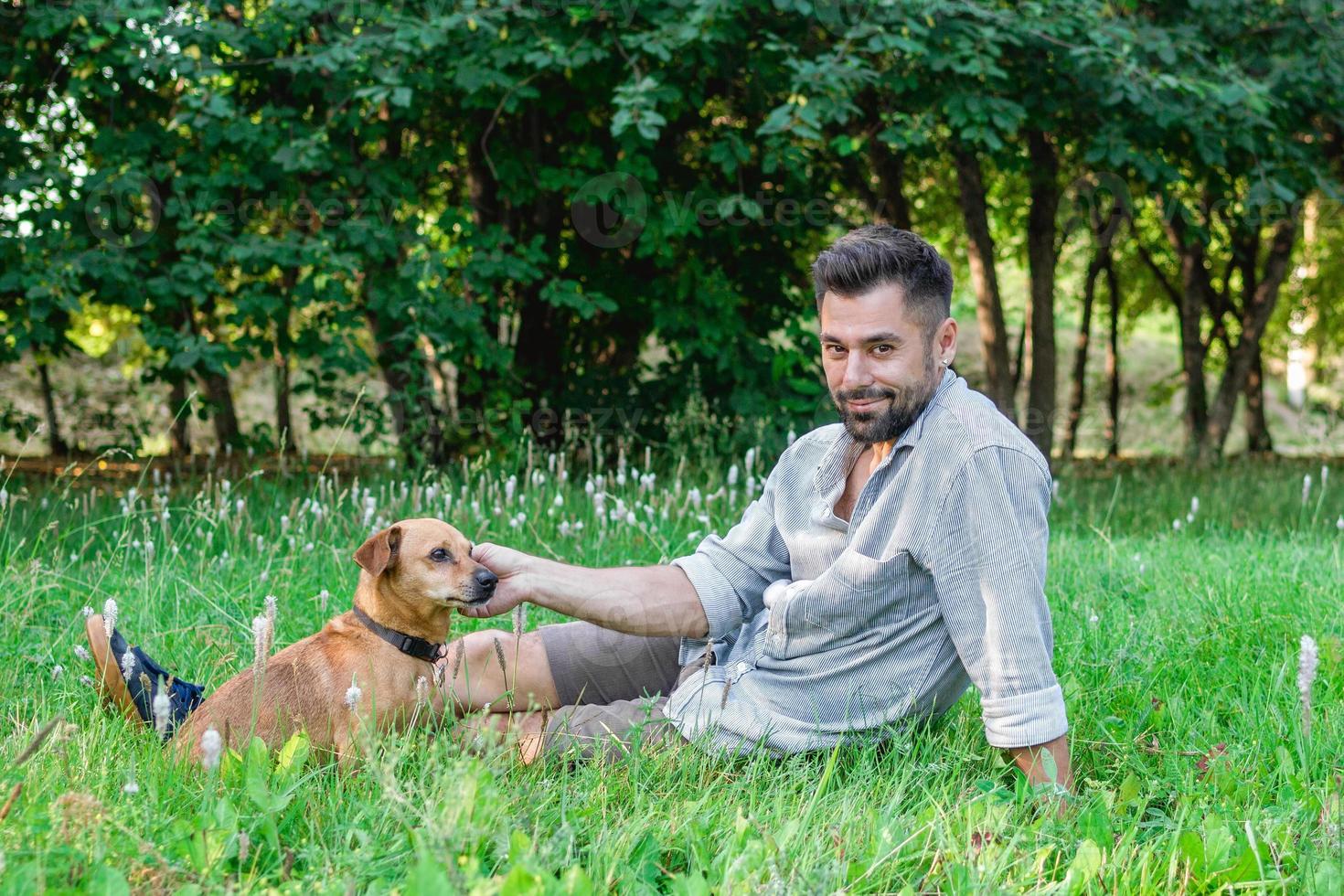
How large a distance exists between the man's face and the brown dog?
1.27 m

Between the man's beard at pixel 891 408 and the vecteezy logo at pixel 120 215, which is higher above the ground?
the vecteezy logo at pixel 120 215

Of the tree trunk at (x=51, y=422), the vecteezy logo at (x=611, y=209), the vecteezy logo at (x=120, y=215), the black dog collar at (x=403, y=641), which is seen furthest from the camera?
the tree trunk at (x=51, y=422)

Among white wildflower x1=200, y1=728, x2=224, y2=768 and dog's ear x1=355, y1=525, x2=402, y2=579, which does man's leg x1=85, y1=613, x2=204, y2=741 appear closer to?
dog's ear x1=355, y1=525, x2=402, y2=579

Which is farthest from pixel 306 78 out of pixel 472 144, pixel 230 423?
pixel 230 423

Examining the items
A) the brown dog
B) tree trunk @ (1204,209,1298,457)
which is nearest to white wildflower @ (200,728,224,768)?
the brown dog

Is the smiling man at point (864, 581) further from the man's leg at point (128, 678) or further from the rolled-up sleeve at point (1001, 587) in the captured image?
the man's leg at point (128, 678)

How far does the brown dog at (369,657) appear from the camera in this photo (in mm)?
3389

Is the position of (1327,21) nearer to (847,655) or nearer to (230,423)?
(847,655)

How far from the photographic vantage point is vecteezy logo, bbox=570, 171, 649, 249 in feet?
28.3

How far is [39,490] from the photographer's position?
8055 mm

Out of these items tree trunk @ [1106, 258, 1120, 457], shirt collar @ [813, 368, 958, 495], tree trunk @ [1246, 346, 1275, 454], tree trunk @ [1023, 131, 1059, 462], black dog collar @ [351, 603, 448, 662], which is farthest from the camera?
tree trunk @ [1246, 346, 1275, 454]

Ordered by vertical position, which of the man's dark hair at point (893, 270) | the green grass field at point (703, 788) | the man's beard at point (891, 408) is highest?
the man's dark hair at point (893, 270)

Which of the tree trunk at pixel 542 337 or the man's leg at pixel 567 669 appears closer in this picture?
the man's leg at pixel 567 669

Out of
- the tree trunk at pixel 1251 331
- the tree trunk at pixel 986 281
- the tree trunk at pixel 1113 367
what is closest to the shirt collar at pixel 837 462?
the tree trunk at pixel 986 281
